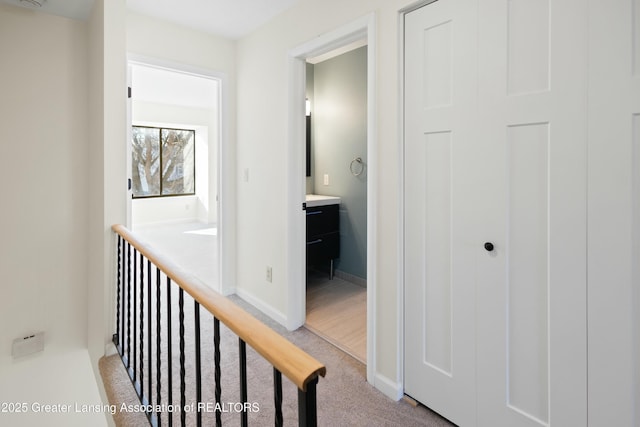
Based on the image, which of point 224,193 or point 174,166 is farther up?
point 174,166

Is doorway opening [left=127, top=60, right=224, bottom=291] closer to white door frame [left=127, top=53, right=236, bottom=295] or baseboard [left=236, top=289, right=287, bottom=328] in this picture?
white door frame [left=127, top=53, right=236, bottom=295]

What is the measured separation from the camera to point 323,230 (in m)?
3.52

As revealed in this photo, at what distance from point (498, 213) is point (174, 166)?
7.21 meters

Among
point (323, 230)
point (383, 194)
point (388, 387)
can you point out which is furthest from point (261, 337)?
point (323, 230)

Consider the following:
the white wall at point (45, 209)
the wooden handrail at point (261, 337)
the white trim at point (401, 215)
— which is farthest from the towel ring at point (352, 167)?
the wooden handrail at point (261, 337)

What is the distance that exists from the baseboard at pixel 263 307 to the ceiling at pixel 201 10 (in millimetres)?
2249

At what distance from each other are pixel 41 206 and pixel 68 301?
70 centimetres

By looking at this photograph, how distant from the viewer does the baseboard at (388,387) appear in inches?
70.2

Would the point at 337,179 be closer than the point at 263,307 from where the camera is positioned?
No

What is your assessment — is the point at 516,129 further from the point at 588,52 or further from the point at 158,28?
the point at 158,28

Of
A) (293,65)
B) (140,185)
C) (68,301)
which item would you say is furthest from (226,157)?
(140,185)

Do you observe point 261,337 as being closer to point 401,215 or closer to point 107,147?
point 401,215

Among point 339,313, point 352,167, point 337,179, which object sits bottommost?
point 339,313

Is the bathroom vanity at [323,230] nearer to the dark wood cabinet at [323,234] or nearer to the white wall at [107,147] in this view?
the dark wood cabinet at [323,234]
